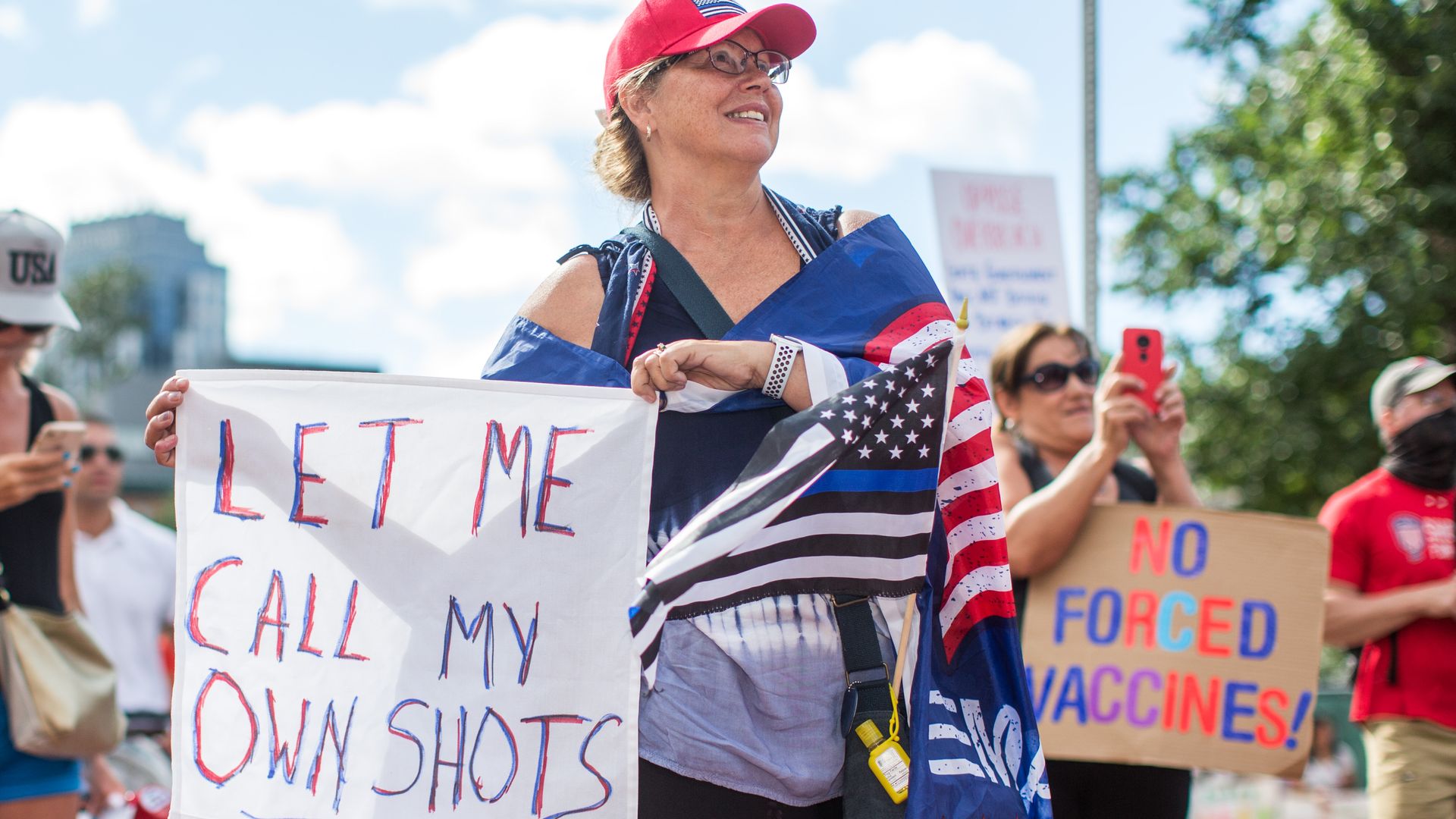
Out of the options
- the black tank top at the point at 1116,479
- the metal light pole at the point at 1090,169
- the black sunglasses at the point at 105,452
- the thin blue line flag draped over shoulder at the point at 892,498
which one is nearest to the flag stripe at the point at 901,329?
the thin blue line flag draped over shoulder at the point at 892,498

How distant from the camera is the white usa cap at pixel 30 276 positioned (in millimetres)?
4074

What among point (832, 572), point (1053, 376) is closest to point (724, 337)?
point (832, 572)

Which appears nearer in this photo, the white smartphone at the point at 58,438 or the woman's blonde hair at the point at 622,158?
the woman's blonde hair at the point at 622,158

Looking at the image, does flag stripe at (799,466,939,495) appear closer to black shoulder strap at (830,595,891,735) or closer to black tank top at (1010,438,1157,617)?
black shoulder strap at (830,595,891,735)

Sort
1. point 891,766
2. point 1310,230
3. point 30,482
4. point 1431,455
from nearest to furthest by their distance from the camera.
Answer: point 891,766, point 30,482, point 1431,455, point 1310,230

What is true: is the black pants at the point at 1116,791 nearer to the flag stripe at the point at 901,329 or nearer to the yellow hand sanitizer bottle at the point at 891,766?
the yellow hand sanitizer bottle at the point at 891,766

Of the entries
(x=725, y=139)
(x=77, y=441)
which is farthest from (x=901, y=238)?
(x=77, y=441)

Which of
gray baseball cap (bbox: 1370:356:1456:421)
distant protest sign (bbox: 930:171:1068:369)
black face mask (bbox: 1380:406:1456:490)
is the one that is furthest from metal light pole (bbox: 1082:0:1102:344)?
black face mask (bbox: 1380:406:1456:490)

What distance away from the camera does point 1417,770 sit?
15.0 feet

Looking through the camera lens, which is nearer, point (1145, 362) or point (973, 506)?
point (973, 506)

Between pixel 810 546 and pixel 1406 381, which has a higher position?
pixel 1406 381

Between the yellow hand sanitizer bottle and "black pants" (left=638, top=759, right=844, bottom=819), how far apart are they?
16cm

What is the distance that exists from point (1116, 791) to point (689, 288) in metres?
2.28

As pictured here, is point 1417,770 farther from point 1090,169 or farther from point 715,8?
point 1090,169
